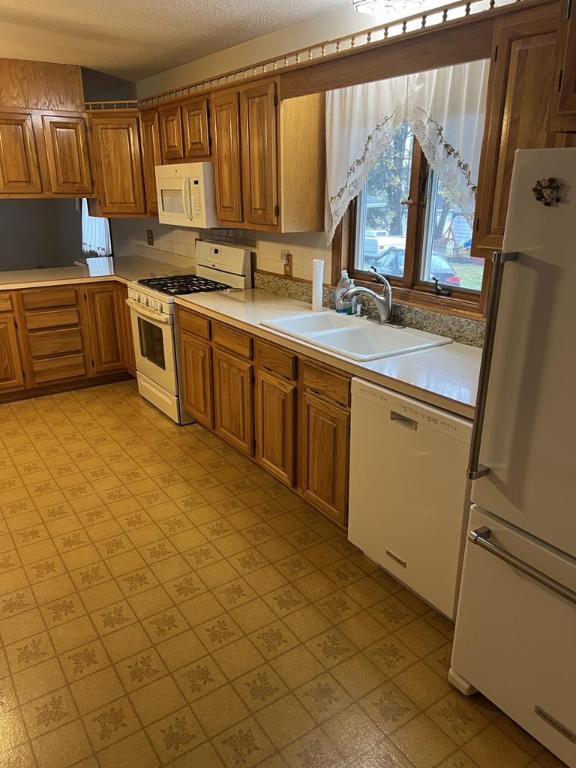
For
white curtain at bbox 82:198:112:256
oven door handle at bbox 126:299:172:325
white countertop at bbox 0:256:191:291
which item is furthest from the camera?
white curtain at bbox 82:198:112:256

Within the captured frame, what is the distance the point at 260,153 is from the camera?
3082mm

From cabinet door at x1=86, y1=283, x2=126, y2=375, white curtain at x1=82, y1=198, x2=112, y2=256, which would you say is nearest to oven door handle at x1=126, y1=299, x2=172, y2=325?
cabinet door at x1=86, y1=283, x2=126, y2=375

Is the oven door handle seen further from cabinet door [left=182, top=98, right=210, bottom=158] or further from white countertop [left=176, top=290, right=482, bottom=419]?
cabinet door [left=182, top=98, right=210, bottom=158]

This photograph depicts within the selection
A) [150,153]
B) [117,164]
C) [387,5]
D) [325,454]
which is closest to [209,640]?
[325,454]

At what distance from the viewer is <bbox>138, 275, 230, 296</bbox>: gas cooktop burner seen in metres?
3.73

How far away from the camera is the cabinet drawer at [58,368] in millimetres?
4387

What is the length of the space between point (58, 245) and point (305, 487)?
3663 millimetres

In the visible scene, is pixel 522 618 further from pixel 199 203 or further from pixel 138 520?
pixel 199 203

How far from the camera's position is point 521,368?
1.44 meters

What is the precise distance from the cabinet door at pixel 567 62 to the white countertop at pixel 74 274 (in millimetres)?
3281

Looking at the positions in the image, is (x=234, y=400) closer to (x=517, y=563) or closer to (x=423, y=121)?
Result: (x=423, y=121)

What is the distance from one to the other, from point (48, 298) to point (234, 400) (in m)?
2.00

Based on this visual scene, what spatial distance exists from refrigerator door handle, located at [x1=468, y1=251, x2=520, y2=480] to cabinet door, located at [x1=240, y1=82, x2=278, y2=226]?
179 cm

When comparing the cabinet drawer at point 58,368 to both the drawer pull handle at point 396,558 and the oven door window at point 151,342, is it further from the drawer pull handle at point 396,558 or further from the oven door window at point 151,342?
the drawer pull handle at point 396,558
